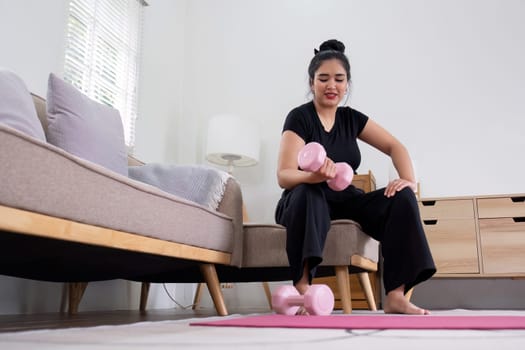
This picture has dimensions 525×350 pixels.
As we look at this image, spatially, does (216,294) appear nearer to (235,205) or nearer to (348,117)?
(235,205)

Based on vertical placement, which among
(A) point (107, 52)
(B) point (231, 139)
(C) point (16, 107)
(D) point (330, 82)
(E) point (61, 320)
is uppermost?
(A) point (107, 52)

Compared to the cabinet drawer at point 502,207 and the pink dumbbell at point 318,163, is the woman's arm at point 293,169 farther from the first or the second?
the cabinet drawer at point 502,207

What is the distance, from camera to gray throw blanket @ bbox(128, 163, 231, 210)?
2078 mm

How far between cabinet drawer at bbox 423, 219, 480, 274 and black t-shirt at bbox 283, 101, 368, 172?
1218 millimetres

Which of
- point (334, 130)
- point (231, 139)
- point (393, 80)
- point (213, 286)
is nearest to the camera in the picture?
point (213, 286)

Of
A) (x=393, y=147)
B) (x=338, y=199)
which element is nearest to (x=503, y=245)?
(x=393, y=147)

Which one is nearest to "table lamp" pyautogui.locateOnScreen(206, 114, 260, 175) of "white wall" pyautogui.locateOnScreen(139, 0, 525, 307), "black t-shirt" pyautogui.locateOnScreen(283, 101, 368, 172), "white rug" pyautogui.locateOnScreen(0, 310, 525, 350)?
"white wall" pyautogui.locateOnScreen(139, 0, 525, 307)


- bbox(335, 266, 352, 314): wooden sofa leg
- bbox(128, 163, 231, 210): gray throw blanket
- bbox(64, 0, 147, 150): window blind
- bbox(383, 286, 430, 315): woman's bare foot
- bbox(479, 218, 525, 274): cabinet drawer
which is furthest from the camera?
bbox(479, 218, 525, 274): cabinet drawer

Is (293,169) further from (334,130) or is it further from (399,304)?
(399,304)

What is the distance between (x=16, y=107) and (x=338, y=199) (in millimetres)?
1118

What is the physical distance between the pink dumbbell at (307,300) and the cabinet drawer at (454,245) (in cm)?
163

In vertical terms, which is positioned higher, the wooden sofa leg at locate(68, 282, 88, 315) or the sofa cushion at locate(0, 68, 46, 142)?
the sofa cushion at locate(0, 68, 46, 142)

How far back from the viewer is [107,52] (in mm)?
3084

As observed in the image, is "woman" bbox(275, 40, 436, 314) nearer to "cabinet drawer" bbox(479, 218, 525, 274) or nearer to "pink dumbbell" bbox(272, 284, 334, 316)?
"pink dumbbell" bbox(272, 284, 334, 316)
